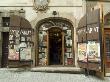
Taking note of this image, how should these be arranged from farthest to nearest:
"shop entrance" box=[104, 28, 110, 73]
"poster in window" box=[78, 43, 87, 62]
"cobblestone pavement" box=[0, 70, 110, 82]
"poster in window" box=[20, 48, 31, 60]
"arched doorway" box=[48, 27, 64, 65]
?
1. "arched doorway" box=[48, 27, 64, 65]
2. "shop entrance" box=[104, 28, 110, 73]
3. "poster in window" box=[20, 48, 31, 60]
4. "poster in window" box=[78, 43, 87, 62]
5. "cobblestone pavement" box=[0, 70, 110, 82]

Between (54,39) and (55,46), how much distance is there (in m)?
0.40

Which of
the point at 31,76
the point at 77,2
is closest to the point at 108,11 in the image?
the point at 77,2

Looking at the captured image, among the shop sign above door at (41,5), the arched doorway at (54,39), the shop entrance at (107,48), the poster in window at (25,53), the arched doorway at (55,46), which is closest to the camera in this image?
the poster in window at (25,53)

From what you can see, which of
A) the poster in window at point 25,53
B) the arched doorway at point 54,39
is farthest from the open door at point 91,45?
the poster in window at point 25,53

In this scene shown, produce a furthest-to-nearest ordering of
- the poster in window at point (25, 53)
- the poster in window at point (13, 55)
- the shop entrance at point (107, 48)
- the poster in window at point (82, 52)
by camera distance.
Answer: the shop entrance at point (107, 48), the poster in window at point (25, 53), the poster in window at point (13, 55), the poster in window at point (82, 52)

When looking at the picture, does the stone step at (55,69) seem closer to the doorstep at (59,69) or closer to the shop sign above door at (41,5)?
the doorstep at (59,69)

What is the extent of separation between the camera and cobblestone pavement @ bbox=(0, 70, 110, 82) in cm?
1535

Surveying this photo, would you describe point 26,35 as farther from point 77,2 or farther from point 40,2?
point 77,2

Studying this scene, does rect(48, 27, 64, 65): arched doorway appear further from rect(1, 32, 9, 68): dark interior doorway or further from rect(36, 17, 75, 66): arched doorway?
rect(1, 32, 9, 68): dark interior doorway

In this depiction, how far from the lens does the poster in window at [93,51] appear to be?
1589 cm

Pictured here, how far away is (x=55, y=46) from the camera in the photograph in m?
19.6

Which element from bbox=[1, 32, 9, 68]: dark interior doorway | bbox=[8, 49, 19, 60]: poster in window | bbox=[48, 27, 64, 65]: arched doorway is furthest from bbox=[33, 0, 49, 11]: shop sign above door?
bbox=[8, 49, 19, 60]: poster in window

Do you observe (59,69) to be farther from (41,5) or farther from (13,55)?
(41,5)

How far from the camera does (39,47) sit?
19328 millimetres
